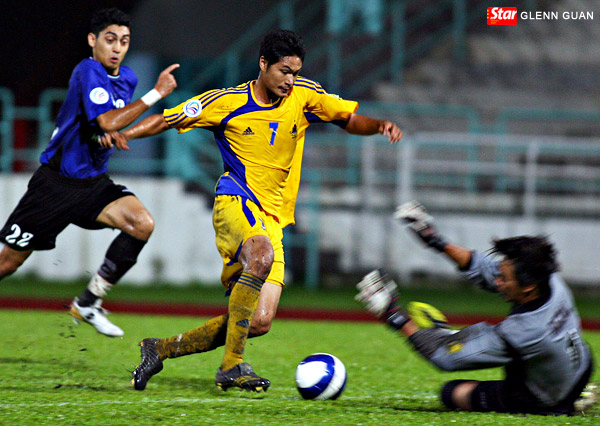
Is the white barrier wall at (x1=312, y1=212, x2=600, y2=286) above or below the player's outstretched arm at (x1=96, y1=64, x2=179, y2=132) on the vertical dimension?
below

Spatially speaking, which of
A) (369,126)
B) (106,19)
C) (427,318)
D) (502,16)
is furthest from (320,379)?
(502,16)

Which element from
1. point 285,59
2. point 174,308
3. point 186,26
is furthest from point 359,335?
point 186,26

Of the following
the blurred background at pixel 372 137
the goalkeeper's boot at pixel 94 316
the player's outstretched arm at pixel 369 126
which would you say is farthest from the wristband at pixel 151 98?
the blurred background at pixel 372 137

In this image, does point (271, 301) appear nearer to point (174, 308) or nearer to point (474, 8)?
point (174, 308)

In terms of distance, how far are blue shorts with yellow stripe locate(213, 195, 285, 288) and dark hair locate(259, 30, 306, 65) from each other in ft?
3.03

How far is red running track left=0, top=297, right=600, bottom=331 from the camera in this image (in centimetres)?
1075

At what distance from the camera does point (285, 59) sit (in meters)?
5.53

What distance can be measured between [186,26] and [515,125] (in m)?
7.35

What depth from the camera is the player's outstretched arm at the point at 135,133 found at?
209 inches

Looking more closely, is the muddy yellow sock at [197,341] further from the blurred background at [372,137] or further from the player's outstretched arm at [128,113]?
the blurred background at [372,137]

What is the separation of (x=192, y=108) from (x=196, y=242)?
28.6ft

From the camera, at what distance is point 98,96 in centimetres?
650

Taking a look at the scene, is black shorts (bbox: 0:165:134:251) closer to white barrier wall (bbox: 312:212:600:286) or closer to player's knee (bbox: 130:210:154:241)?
player's knee (bbox: 130:210:154:241)

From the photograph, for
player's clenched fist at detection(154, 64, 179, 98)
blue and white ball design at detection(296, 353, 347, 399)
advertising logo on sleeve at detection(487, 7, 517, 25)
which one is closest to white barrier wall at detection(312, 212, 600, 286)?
advertising logo on sleeve at detection(487, 7, 517, 25)
